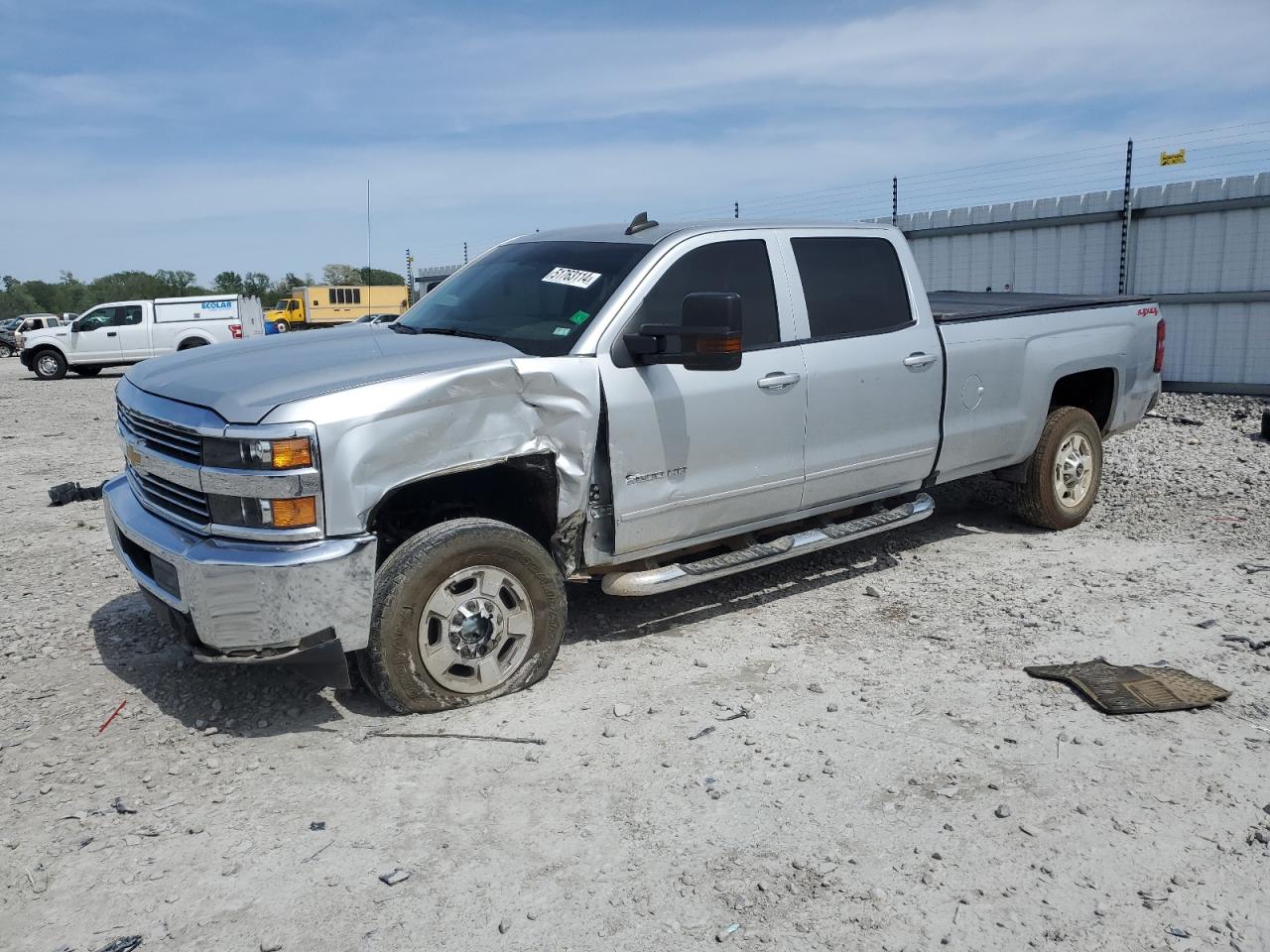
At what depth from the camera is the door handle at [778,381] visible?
15.9 ft

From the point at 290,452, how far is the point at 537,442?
992 millimetres

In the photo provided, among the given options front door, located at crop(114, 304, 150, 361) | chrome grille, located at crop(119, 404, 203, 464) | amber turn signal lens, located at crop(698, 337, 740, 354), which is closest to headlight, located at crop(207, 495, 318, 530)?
chrome grille, located at crop(119, 404, 203, 464)

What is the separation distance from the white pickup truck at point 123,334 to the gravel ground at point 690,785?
2083 cm

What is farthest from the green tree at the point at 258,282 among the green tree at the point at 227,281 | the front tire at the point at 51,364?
the front tire at the point at 51,364

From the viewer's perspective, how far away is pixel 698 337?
13.7 ft

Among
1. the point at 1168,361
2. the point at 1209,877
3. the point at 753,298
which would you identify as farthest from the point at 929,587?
the point at 1168,361

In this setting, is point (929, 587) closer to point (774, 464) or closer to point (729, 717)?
point (774, 464)

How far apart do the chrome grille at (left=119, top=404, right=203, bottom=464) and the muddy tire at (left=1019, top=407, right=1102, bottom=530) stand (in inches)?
199

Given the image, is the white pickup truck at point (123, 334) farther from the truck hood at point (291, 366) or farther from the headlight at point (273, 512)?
the headlight at point (273, 512)

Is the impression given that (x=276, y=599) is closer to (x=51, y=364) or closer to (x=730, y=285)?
(x=730, y=285)

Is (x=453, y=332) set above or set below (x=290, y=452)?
above

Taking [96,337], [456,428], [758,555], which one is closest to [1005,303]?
[758,555]

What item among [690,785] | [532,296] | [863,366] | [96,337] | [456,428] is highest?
[532,296]

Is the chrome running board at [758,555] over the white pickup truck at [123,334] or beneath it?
beneath
